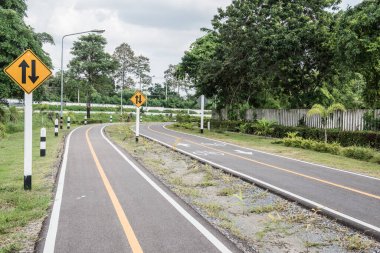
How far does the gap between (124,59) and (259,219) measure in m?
86.9

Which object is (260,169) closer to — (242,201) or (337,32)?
(242,201)

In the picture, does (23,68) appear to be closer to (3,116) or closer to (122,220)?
(122,220)

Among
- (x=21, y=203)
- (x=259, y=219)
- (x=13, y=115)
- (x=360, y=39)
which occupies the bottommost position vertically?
(x=259, y=219)

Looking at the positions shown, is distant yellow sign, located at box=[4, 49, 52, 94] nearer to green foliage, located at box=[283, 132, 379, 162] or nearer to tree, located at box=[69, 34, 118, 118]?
green foliage, located at box=[283, 132, 379, 162]

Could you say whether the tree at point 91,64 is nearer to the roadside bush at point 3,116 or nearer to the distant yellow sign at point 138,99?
the roadside bush at point 3,116

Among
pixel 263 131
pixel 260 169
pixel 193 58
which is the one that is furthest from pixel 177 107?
pixel 260 169

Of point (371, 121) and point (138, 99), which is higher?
point (138, 99)

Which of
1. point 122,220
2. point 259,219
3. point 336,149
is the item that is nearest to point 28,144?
point 122,220

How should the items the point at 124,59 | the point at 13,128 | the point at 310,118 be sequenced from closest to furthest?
1. the point at 310,118
2. the point at 13,128
3. the point at 124,59

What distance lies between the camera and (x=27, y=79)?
27.8ft

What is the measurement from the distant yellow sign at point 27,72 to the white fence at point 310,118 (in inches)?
674

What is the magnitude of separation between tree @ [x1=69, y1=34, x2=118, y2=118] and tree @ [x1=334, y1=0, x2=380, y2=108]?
36.6 metres

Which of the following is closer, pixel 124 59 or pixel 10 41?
pixel 10 41

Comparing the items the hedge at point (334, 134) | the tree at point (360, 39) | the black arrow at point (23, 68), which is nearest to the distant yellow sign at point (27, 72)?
the black arrow at point (23, 68)
